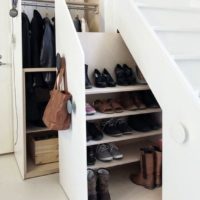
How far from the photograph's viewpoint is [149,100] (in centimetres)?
243

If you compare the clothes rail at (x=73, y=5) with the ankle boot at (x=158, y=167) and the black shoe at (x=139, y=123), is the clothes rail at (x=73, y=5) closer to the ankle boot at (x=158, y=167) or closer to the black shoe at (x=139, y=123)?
the black shoe at (x=139, y=123)

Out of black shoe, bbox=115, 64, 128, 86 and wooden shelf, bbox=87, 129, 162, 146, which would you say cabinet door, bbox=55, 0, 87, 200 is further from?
black shoe, bbox=115, 64, 128, 86

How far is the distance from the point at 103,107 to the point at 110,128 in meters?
0.23

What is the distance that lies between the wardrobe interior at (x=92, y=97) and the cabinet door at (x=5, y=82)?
33 cm

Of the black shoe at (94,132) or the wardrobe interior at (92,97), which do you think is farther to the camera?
the wardrobe interior at (92,97)

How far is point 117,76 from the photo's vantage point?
93.7 inches

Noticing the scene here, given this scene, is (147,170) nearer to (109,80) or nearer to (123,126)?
(123,126)

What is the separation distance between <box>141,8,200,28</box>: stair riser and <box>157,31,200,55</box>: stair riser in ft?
0.53

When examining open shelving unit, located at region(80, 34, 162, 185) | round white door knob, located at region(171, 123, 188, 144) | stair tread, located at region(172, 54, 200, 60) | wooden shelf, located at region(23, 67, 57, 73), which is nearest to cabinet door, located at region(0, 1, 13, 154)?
wooden shelf, located at region(23, 67, 57, 73)

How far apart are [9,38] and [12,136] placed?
1104 millimetres

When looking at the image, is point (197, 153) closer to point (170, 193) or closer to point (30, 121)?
point (170, 193)

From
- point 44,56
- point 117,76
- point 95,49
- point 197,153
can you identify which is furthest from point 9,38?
point 197,153

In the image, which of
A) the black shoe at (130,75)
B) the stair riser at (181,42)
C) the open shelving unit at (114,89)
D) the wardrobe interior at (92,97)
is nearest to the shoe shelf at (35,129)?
the wardrobe interior at (92,97)

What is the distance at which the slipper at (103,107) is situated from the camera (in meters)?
2.18
